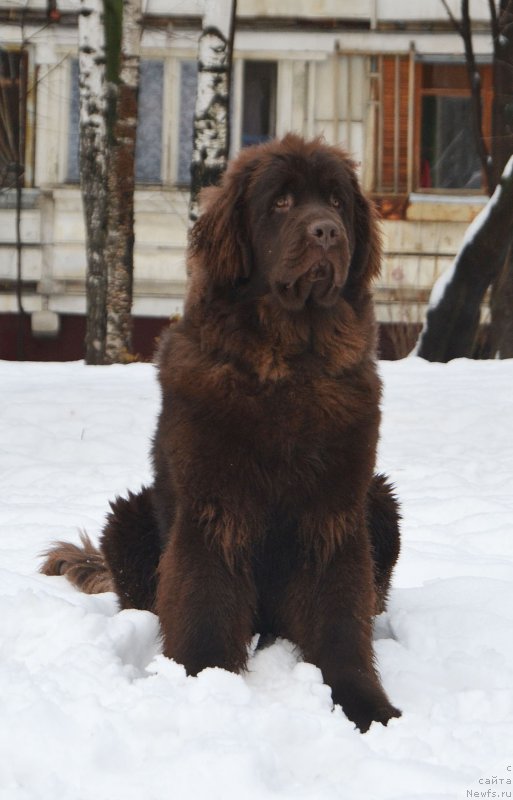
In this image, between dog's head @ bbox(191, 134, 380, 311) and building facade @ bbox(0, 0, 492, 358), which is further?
building facade @ bbox(0, 0, 492, 358)

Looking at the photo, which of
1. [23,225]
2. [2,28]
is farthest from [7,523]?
[2,28]

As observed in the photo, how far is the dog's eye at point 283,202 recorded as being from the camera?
3.68m

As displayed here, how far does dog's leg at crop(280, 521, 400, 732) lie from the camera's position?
3480 mm

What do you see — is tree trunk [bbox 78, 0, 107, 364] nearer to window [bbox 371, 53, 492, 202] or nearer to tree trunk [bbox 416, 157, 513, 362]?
tree trunk [bbox 416, 157, 513, 362]

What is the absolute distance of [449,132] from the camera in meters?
19.0

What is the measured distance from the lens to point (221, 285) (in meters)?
3.71

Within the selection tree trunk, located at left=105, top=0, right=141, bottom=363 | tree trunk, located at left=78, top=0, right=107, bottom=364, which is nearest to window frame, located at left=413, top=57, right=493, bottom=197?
tree trunk, located at left=105, top=0, right=141, bottom=363

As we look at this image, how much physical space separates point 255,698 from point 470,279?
8.57m

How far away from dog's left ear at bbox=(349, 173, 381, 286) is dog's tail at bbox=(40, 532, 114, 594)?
1450 mm

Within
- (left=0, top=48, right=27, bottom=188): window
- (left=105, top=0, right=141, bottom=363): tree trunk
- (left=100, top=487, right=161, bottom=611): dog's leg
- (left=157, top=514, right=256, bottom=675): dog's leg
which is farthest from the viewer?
(left=0, top=48, right=27, bottom=188): window

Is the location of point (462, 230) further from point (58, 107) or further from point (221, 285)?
point (221, 285)

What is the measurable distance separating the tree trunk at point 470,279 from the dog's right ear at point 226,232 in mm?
7414

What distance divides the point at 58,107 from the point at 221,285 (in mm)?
15676

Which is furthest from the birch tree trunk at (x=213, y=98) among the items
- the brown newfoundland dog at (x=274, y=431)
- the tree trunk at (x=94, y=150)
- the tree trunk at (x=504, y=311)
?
the brown newfoundland dog at (x=274, y=431)
